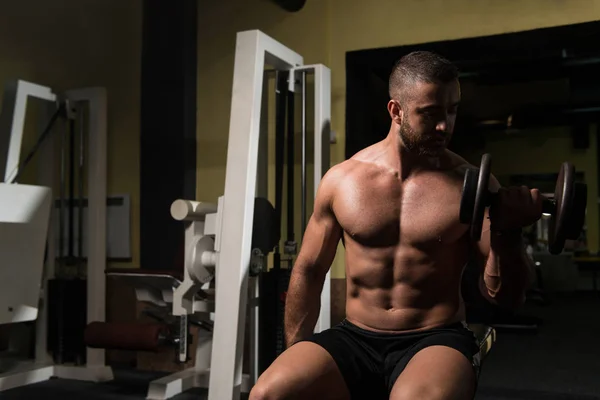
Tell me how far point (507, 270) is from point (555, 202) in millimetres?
249

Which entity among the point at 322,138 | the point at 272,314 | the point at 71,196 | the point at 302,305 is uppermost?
the point at 322,138

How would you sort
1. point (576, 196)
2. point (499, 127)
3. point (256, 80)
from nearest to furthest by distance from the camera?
point (576, 196) < point (256, 80) < point (499, 127)

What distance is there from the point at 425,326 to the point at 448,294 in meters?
0.12

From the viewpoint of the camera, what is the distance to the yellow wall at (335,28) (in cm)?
315

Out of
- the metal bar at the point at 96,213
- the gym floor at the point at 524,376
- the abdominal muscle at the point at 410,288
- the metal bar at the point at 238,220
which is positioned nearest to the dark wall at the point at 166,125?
the metal bar at the point at 96,213

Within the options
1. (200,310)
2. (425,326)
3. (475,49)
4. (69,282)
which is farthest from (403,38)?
(69,282)

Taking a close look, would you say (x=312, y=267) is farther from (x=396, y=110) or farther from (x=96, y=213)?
(x=96, y=213)

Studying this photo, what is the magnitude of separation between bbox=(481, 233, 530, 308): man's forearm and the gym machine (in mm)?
1157

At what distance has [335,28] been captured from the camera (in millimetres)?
3525

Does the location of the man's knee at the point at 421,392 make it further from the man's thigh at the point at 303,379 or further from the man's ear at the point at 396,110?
the man's ear at the point at 396,110

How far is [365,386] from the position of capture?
1696mm

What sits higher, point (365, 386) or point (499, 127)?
point (499, 127)

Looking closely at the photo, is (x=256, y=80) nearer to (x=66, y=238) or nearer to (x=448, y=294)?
(x=448, y=294)

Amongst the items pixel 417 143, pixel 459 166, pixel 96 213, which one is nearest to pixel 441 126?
pixel 417 143
